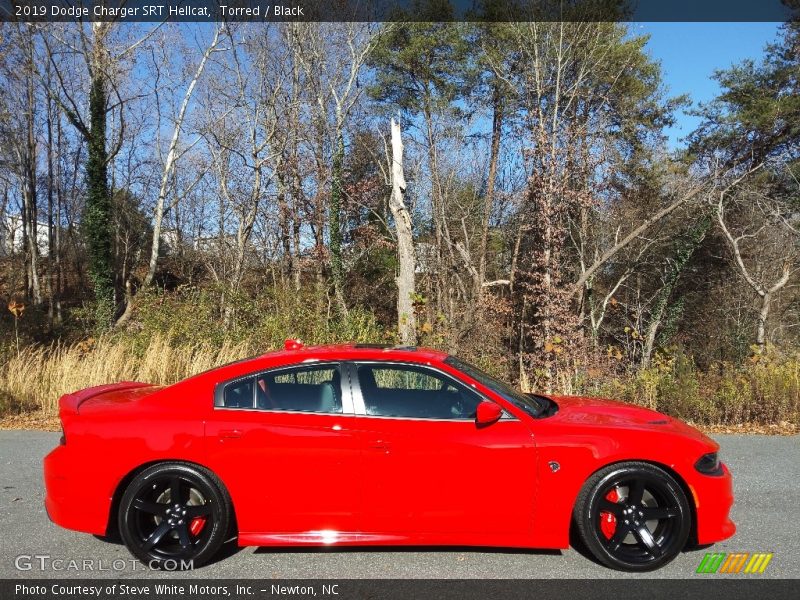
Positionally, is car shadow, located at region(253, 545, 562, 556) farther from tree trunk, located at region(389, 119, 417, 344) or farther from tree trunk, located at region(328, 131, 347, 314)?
tree trunk, located at region(328, 131, 347, 314)

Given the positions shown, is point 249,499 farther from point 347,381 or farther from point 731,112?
point 731,112

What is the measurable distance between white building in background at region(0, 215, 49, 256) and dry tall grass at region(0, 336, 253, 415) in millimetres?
29809

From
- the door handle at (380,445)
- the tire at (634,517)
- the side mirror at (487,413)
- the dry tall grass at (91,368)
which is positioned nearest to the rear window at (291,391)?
the door handle at (380,445)

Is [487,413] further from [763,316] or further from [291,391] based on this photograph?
[763,316]

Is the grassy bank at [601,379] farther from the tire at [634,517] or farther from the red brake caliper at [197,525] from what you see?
the red brake caliper at [197,525]

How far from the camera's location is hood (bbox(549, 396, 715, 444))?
4016 millimetres

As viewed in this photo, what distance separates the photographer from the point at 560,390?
9562 mm

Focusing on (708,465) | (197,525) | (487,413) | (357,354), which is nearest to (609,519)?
(708,465)

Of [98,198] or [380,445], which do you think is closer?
[380,445]

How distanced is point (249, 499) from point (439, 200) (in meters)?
19.9

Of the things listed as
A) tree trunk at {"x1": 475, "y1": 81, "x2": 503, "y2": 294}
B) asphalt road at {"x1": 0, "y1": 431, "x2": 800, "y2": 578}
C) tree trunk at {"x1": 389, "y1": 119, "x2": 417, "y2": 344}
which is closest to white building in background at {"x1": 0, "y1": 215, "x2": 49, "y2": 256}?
tree trunk at {"x1": 475, "y1": 81, "x2": 503, "y2": 294}

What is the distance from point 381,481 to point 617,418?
5.54 ft

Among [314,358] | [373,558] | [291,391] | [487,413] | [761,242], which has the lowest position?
[373,558]

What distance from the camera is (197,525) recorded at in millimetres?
3918
